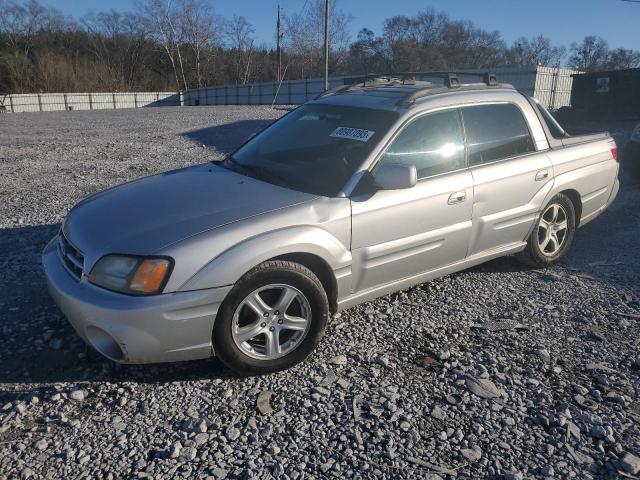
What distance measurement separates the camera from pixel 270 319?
10.1 feet

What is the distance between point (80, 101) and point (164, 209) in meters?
49.4

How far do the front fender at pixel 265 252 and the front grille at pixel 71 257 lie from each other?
2.29ft

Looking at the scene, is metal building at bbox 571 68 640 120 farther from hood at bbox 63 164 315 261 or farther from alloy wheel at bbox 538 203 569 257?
hood at bbox 63 164 315 261

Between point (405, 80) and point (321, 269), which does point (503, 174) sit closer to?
point (405, 80)

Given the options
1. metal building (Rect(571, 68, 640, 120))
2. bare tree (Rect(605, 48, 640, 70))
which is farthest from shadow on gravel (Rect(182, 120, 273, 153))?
bare tree (Rect(605, 48, 640, 70))

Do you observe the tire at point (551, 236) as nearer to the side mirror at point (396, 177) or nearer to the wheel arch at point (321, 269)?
the side mirror at point (396, 177)

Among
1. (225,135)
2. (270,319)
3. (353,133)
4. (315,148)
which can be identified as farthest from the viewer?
(225,135)

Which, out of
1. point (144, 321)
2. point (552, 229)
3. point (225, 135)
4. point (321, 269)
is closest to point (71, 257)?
point (144, 321)

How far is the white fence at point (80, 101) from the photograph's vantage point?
43156 millimetres

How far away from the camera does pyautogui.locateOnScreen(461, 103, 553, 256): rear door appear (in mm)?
4027

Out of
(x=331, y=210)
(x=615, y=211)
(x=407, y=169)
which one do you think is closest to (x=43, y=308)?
(x=331, y=210)

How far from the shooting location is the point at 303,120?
4.28 meters

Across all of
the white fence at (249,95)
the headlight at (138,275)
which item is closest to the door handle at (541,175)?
the headlight at (138,275)

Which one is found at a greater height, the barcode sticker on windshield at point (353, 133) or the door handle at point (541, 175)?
the barcode sticker on windshield at point (353, 133)
